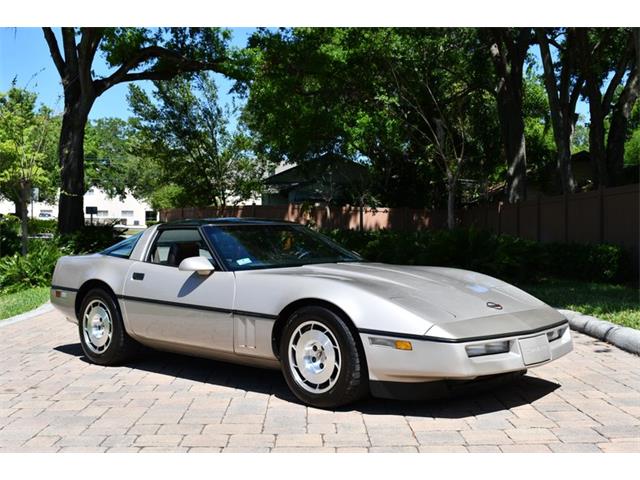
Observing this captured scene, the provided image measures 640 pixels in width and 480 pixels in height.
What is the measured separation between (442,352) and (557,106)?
51.6 ft

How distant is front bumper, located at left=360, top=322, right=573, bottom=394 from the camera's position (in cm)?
414

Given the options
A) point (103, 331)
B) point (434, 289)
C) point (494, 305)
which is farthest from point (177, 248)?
point (494, 305)

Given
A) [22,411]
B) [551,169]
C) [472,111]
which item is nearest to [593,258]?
[22,411]

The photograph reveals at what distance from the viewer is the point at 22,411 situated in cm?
474

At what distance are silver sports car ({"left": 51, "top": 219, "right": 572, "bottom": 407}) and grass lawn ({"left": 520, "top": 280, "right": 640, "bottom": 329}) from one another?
3.24m

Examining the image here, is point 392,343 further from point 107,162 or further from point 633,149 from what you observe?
point 107,162

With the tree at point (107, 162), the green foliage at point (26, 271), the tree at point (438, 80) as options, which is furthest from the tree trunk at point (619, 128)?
the tree at point (107, 162)

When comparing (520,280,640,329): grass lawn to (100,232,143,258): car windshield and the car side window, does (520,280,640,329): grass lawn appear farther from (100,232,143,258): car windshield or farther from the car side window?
(100,232,143,258): car windshield

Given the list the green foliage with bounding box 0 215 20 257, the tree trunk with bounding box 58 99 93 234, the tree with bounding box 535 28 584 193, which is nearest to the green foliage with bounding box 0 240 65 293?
the green foliage with bounding box 0 215 20 257

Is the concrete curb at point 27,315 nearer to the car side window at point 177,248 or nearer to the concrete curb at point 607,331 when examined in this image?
the car side window at point 177,248

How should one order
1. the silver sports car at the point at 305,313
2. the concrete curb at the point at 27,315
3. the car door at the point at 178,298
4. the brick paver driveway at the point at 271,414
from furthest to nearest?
the concrete curb at the point at 27,315 < the car door at the point at 178,298 < the silver sports car at the point at 305,313 < the brick paver driveway at the point at 271,414

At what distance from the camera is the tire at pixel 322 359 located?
441cm

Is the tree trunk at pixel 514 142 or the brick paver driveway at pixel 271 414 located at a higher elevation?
the tree trunk at pixel 514 142

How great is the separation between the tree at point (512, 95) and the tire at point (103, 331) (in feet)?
54.7
